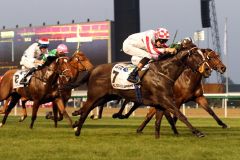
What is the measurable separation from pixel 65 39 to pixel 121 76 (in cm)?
3742

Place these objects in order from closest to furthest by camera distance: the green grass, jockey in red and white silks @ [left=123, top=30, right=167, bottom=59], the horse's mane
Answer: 1. the green grass
2. jockey in red and white silks @ [left=123, top=30, right=167, bottom=59]
3. the horse's mane

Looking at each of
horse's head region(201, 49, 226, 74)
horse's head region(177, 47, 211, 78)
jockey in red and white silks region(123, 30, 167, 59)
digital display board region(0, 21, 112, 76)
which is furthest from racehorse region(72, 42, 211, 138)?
digital display board region(0, 21, 112, 76)

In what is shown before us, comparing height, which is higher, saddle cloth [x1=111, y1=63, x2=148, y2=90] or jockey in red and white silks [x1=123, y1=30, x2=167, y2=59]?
jockey in red and white silks [x1=123, y1=30, x2=167, y2=59]

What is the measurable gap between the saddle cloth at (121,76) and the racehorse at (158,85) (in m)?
0.08

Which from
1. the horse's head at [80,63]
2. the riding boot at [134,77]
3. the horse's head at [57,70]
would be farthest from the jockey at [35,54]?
the riding boot at [134,77]

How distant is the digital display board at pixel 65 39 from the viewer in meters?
44.7

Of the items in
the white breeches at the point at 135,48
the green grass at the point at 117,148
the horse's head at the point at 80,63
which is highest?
the white breeches at the point at 135,48

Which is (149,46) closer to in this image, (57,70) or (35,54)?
(57,70)

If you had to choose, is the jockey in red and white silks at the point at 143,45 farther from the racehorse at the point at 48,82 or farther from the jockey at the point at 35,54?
the jockey at the point at 35,54

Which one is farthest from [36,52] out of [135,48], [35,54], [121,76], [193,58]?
[193,58]

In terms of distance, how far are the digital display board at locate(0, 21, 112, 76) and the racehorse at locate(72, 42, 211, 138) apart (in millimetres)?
32832

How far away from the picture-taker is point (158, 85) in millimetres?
10156

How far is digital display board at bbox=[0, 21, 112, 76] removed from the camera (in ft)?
147

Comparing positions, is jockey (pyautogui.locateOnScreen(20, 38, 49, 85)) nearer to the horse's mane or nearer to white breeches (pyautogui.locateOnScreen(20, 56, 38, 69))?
white breeches (pyautogui.locateOnScreen(20, 56, 38, 69))
